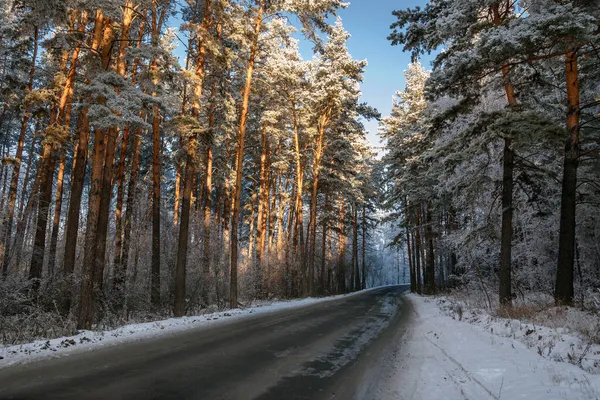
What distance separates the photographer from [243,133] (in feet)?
57.4

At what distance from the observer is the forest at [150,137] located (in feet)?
33.2

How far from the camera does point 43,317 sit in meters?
9.10

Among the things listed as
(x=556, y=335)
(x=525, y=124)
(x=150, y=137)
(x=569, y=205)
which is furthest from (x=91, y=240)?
(x=150, y=137)

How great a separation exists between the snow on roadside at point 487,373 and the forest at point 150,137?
27.0ft

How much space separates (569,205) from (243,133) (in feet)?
44.4

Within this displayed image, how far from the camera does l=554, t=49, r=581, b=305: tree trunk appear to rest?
30.5 feet

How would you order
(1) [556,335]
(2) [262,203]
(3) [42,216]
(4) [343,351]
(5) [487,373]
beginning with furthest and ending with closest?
(2) [262,203] < (3) [42,216] < (4) [343,351] < (1) [556,335] < (5) [487,373]

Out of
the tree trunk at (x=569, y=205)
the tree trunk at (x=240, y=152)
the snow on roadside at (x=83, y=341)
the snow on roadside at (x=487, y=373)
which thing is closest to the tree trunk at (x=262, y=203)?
the tree trunk at (x=240, y=152)

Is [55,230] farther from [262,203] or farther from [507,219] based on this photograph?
[507,219]

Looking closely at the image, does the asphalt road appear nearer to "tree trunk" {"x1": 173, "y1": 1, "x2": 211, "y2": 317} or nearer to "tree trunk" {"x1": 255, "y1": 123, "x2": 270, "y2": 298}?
"tree trunk" {"x1": 173, "y1": 1, "x2": 211, "y2": 317}

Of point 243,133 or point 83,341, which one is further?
point 243,133

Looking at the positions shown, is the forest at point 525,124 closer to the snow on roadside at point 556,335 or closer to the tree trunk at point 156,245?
the snow on roadside at point 556,335

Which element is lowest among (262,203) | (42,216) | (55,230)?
(55,230)

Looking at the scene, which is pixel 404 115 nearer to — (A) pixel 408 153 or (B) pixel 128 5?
(A) pixel 408 153
